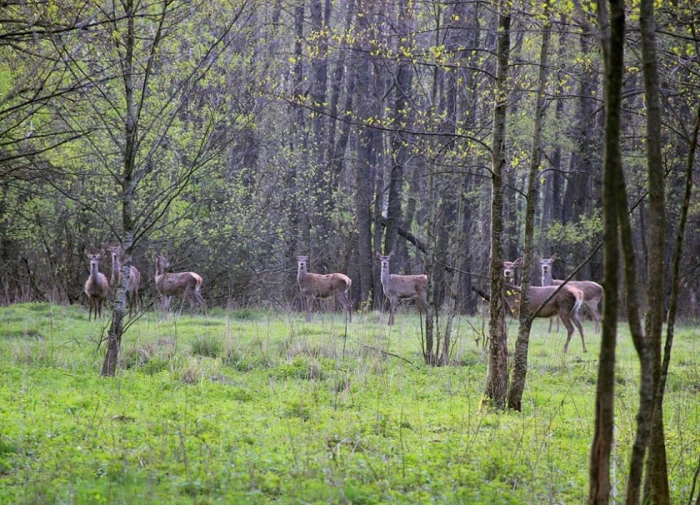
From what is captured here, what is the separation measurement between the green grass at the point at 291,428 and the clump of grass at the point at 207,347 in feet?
0.10

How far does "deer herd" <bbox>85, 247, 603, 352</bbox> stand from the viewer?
1667 centimetres

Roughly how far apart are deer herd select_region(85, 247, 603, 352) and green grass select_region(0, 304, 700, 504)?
448 cm

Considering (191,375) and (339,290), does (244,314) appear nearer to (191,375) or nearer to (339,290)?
(339,290)

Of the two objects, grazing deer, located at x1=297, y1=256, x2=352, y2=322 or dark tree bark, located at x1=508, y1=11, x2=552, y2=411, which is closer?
dark tree bark, located at x1=508, y1=11, x2=552, y2=411

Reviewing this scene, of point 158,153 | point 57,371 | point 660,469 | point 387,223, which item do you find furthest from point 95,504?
point 387,223

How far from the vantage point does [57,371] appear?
360 inches

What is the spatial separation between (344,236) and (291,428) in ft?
73.2

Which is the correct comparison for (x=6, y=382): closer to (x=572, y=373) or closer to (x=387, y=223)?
(x=572, y=373)

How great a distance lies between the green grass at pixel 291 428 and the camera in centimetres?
491

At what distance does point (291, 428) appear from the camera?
6570 mm

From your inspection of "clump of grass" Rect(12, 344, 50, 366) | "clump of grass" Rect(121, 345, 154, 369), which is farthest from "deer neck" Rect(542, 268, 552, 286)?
"clump of grass" Rect(12, 344, 50, 366)

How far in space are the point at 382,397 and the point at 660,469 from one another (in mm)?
4159

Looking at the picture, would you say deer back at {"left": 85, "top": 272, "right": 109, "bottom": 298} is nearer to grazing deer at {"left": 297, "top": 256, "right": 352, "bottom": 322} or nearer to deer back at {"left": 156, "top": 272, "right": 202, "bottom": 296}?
deer back at {"left": 156, "top": 272, "right": 202, "bottom": 296}

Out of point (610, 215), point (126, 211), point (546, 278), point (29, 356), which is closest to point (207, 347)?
point (29, 356)
